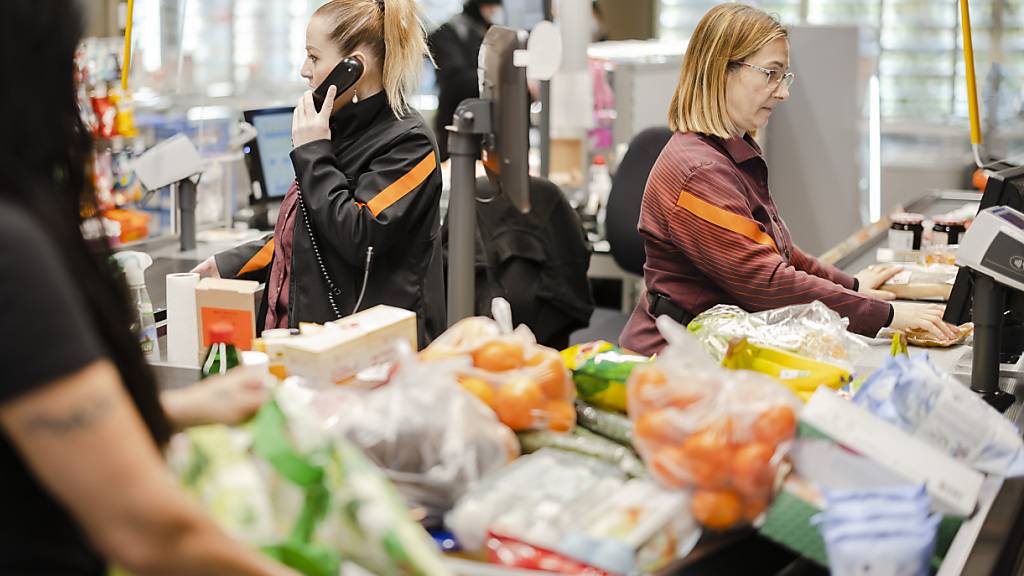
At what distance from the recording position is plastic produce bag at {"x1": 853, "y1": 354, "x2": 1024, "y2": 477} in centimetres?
171

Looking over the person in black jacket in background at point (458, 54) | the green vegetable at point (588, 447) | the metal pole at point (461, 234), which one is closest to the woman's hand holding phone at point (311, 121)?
the metal pole at point (461, 234)

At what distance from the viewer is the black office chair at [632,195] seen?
15.3 feet

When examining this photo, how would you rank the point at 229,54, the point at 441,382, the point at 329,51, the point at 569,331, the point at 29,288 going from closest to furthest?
the point at 29,288 → the point at 441,382 → the point at 329,51 → the point at 569,331 → the point at 229,54

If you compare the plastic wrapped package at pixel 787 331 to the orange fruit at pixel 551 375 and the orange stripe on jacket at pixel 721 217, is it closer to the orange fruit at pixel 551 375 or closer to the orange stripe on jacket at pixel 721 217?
the orange stripe on jacket at pixel 721 217

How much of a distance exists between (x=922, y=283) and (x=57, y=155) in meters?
2.61

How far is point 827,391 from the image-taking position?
62.7 inches

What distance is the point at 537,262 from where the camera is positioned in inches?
160

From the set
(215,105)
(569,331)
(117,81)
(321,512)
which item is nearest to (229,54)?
(215,105)

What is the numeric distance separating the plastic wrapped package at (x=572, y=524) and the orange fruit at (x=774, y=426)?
13 cm

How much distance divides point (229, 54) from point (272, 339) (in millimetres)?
9306

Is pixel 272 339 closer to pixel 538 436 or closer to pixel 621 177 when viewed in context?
pixel 538 436

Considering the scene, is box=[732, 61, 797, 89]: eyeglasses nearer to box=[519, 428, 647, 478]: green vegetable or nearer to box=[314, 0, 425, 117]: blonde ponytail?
box=[314, 0, 425, 117]: blonde ponytail

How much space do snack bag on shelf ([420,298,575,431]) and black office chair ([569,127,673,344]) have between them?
296cm

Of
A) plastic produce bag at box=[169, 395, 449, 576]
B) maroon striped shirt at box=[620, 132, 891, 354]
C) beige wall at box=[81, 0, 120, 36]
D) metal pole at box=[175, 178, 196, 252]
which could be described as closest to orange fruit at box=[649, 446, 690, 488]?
plastic produce bag at box=[169, 395, 449, 576]
